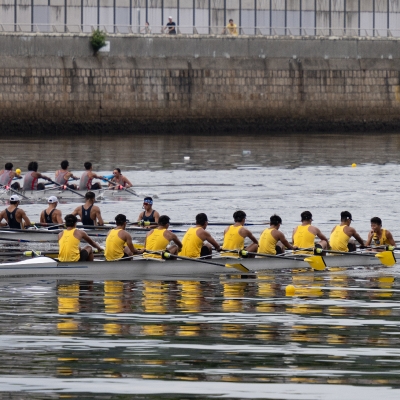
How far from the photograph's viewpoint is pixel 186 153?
56688mm

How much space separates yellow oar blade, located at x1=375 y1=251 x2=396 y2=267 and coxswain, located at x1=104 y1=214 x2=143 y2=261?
569 cm

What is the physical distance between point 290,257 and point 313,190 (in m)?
18.4

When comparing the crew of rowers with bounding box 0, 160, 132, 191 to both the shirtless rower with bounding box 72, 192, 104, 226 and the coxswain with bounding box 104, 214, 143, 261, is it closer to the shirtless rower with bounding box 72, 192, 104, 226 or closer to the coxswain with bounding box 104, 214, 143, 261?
the shirtless rower with bounding box 72, 192, 104, 226

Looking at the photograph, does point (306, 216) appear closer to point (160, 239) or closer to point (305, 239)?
point (305, 239)

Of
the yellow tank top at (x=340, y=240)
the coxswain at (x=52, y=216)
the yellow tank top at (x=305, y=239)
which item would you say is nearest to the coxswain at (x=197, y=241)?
the yellow tank top at (x=305, y=239)

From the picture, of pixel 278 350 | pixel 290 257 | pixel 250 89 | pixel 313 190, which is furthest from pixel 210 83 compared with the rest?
pixel 278 350

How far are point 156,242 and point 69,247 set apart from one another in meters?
1.91

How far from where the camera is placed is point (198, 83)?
6888 centimetres

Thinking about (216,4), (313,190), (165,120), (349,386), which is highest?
(216,4)

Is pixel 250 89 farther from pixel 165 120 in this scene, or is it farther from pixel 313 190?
pixel 313 190

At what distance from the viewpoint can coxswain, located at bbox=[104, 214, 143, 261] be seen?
75.9ft

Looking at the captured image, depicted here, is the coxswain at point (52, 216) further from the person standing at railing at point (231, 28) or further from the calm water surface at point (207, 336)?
the person standing at railing at point (231, 28)

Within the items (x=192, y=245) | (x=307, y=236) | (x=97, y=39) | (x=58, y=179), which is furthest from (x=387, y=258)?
(x=97, y=39)

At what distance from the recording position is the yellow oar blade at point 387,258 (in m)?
25.5
